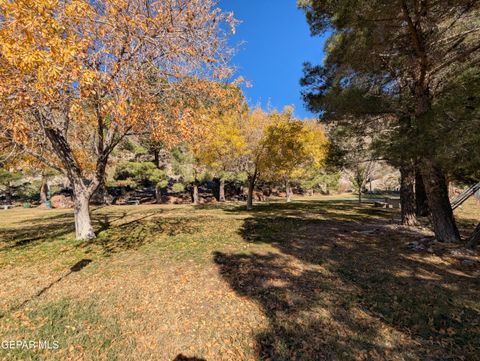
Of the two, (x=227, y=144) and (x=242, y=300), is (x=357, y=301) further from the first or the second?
(x=227, y=144)

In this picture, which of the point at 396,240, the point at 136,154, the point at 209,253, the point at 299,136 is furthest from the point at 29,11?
the point at 136,154

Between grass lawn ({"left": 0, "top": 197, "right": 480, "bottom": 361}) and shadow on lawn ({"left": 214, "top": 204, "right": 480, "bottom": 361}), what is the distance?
24 mm

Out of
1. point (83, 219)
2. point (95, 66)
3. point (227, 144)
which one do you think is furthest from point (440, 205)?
point (227, 144)

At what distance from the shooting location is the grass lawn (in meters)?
3.69

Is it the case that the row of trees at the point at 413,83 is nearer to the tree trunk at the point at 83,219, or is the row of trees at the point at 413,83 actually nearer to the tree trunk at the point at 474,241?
the tree trunk at the point at 474,241

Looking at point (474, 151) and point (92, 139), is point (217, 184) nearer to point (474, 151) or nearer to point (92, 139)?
point (92, 139)

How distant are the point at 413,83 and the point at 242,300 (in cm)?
848

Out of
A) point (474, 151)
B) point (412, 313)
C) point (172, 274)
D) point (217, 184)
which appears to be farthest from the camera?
point (217, 184)

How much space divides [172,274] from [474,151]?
23.3 ft

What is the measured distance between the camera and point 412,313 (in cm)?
441

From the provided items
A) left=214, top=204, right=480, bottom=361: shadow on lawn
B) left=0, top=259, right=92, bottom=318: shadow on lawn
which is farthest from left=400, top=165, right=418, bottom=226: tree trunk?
left=0, top=259, right=92, bottom=318: shadow on lawn

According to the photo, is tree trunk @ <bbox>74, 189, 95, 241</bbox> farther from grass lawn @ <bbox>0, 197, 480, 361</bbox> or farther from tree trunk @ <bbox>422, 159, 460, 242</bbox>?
tree trunk @ <bbox>422, 159, 460, 242</bbox>

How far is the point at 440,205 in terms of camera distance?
7.69 meters

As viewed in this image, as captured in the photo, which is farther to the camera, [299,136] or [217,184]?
[217,184]
